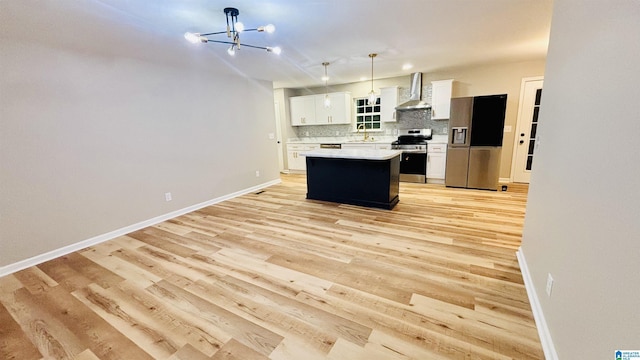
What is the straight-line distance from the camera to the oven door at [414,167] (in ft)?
17.8

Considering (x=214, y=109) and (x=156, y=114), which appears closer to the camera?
(x=156, y=114)

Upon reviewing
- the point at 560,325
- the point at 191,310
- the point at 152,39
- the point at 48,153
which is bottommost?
the point at 191,310

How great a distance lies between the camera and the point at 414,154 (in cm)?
548

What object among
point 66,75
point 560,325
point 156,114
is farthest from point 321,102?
point 560,325

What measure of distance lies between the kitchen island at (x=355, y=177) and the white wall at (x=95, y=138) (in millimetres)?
1812

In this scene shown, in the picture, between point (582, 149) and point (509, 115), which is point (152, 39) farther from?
point (509, 115)

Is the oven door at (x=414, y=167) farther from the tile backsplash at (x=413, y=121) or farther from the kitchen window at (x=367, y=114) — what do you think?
the kitchen window at (x=367, y=114)

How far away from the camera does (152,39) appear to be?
280 centimetres

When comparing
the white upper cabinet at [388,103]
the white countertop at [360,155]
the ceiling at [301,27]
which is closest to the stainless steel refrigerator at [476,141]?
the ceiling at [301,27]

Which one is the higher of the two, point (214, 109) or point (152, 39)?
point (152, 39)

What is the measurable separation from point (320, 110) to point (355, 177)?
323cm

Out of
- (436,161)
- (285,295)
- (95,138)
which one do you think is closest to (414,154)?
(436,161)

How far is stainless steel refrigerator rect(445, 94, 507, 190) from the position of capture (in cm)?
462

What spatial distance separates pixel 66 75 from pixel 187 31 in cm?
145
